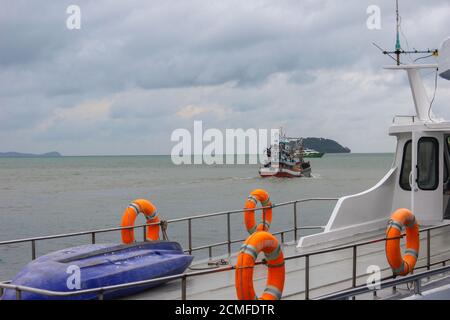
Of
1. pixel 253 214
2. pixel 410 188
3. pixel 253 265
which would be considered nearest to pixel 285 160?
pixel 410 188

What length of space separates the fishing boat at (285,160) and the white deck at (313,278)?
226 feet

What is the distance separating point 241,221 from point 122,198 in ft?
84.2

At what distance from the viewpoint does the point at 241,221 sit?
31.9 m

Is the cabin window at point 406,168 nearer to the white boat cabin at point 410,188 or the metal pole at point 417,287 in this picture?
the white boat cabin at point 410,188

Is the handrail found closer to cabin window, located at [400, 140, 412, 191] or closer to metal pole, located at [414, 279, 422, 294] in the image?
metal pole, located at [414, 279, 422, 294]

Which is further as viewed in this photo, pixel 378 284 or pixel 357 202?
pixel 357 202

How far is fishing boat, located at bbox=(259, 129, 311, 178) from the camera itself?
266ft

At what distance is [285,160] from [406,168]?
237ft

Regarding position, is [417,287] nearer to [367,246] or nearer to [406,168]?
[367,246]

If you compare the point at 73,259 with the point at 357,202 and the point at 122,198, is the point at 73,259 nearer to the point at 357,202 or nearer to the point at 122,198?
the point at 357,202

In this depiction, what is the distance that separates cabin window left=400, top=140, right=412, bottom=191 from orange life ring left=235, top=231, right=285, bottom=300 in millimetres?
6858

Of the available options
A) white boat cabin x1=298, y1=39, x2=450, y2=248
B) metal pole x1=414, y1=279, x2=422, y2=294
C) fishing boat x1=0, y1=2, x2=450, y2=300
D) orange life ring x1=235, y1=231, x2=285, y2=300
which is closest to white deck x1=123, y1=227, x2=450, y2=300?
fishing boat x1=0, y1=2, x2=450, y2=300
